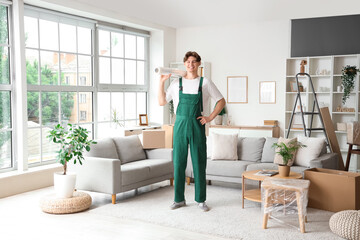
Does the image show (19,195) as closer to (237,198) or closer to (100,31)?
(237,198)

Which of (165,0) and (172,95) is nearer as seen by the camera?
(172,95)

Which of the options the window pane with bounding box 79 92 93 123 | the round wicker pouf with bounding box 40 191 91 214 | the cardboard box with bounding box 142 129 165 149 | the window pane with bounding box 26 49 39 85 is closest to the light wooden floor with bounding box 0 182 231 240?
the round wicker pouf with bounding box 40 191 91 214

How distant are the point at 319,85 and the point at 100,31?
14.8 feet

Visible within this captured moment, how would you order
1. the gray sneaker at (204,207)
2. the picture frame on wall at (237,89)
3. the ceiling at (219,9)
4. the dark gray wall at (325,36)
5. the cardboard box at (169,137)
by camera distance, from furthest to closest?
the picture frame on wall at (237,89) → the dark gray wall at (325,36) → the cardboard box at (169,137) → the ceiling at (219,9) → the gray sneaker at (204,207)

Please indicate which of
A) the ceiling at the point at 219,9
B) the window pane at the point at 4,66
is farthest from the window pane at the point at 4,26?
the ceiling at the point at 219,9

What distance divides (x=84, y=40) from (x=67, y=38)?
44 cm

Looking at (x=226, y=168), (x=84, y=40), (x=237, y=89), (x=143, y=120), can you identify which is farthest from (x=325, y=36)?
(x=84, y=40)

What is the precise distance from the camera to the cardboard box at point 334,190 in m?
4.99

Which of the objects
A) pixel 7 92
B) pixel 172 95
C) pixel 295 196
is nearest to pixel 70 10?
pixel 7 92

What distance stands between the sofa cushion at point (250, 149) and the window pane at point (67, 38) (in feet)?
11.4

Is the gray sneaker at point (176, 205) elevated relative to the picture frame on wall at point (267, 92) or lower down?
lower down

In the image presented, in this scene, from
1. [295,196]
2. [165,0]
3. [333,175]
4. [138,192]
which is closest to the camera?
[295,196]

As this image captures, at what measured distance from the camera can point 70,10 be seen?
281 inches

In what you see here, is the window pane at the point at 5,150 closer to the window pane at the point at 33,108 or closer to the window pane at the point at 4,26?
the window pane at the point at 33,108
